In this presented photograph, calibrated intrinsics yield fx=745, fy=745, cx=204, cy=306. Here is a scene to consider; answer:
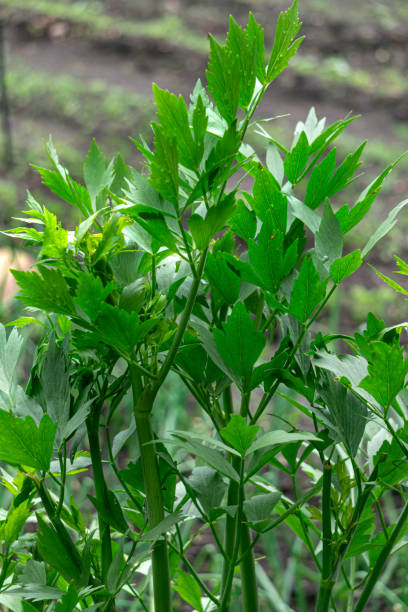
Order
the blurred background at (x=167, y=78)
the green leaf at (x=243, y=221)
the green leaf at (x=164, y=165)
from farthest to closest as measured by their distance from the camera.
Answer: the blurred background at (x=167, y=78), the green leaf at (x=243, y=221), the green leaf at (x=164, y=165)

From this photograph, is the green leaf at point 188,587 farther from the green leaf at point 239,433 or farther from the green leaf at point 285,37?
the green leaf at point 285,37

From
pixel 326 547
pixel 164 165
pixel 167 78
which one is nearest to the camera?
pixel 164 165

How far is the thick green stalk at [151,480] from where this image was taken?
48cm

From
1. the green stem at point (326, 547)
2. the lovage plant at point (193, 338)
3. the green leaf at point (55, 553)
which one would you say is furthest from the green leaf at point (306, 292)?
the green leaf at point (55, 553)

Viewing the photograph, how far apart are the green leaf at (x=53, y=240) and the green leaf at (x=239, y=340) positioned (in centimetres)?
11

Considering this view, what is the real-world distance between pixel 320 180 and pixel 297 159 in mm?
24

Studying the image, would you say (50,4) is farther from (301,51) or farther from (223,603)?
(223,603)

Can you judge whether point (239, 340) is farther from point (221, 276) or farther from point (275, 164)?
point (275, 164)

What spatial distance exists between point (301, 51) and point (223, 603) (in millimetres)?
4286

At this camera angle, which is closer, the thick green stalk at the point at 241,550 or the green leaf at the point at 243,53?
the green leaf at the point at 243,53

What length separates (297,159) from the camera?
513mm

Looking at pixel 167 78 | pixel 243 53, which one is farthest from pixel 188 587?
pixel 167 78

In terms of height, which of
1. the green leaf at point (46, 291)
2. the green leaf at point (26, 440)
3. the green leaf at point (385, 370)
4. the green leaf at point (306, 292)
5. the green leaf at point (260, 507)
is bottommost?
the green leaf at point (260, 507)

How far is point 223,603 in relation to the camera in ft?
1.68
